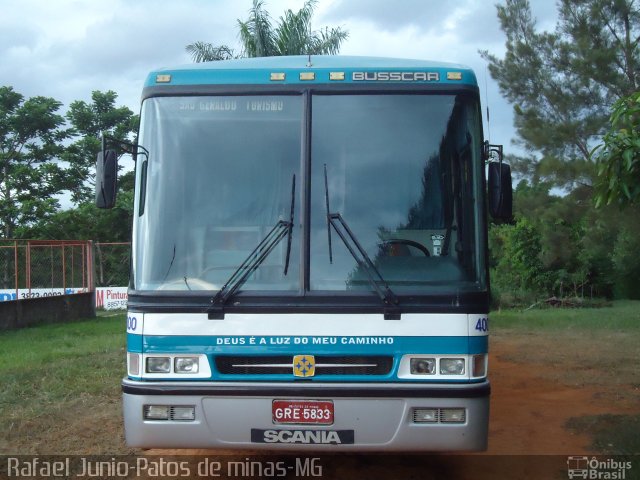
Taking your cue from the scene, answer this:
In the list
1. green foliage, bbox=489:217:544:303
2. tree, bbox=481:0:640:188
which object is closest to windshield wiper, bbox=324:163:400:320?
tree, bbox=481:0:640:188

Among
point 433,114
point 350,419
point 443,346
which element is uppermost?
point 433,114

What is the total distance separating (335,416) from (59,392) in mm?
5326

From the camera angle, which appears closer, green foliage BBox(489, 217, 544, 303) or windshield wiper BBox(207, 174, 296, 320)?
windshield wiper BBox(207, 174, 296, 320)

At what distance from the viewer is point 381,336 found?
489 cm

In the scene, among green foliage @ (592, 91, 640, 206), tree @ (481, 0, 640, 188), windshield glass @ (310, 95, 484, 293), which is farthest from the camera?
tree @ (481, 0, 640, 188)

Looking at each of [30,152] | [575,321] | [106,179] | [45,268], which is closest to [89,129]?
[30,152]

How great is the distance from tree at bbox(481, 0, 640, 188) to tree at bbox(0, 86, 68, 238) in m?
18.9

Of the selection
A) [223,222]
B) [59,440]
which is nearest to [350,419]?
[223,222]

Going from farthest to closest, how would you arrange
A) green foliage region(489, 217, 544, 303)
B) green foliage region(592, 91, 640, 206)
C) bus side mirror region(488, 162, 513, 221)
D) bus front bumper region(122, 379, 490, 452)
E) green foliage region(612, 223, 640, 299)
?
1. green foliage region(489, 217, 544, 303)
2. green foliage region(612, 223, 640, 299)
3. green foliage region(592, 91, 640, 206)
4. bus side mirror region(488, 162, 513, 221)
5. bus front bumper region(122, 379, 490, 452)

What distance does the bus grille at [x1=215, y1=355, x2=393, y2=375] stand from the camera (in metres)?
4.92

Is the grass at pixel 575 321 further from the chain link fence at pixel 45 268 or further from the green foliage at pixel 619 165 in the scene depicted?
the green foliage at pixel 619 165

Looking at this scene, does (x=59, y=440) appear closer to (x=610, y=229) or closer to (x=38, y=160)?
(x=610, y=229)

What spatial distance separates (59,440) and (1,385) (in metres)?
2.93

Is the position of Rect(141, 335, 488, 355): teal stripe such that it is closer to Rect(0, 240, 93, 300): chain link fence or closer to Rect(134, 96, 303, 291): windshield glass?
Rect(134, 96, 303, 291): windshield glass
